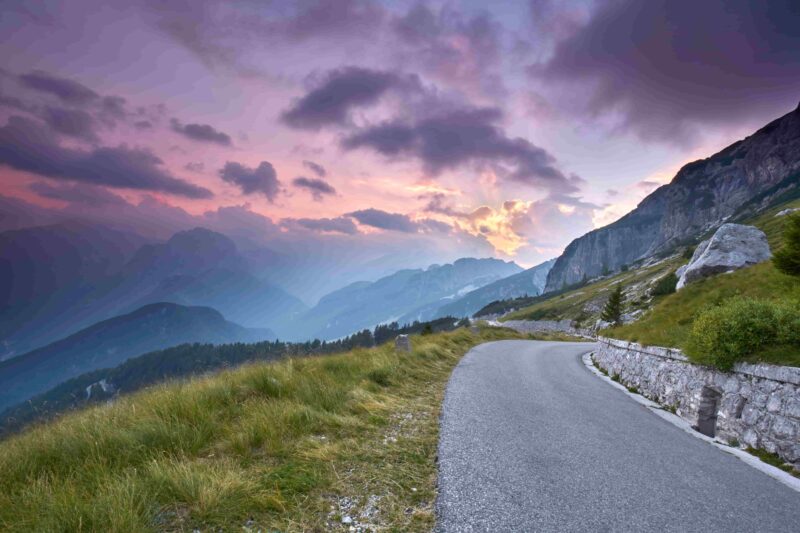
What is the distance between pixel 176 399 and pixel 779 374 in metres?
12.4

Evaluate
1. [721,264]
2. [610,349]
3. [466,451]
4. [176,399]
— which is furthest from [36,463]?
[721,264]

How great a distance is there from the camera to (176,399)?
6961mm

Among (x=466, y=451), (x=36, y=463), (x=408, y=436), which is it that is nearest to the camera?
(x=36, y=463)

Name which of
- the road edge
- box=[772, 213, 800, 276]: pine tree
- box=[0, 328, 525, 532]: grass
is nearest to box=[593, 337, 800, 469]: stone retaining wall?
the road edge

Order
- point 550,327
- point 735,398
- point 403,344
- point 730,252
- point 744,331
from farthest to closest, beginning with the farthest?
point 550,327 → point 730,252 → point 403,344 → point 744,331 → point 735,398

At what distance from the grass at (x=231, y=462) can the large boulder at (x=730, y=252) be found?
25217mm

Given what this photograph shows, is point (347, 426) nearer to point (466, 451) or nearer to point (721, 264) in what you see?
point (466, 451)

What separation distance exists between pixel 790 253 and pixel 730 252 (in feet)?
48.2

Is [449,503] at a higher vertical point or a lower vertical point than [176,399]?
lower

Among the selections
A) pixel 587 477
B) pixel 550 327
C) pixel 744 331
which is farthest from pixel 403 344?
pixel 550 327

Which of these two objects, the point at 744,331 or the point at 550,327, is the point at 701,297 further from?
the point at 550,327

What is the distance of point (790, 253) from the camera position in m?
11.5

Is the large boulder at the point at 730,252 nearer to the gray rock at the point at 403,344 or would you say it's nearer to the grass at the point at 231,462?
the gray rock at the point at 403,344

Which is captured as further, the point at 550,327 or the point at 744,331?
the point at 550,327
